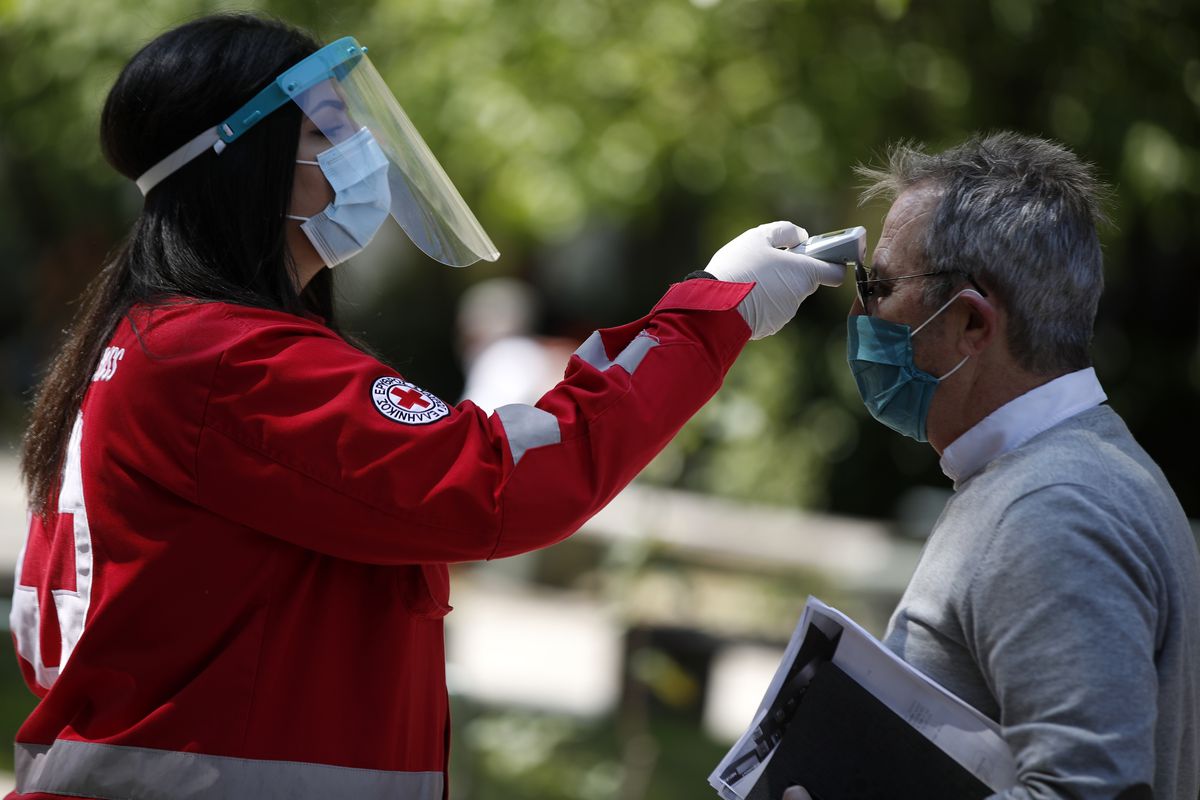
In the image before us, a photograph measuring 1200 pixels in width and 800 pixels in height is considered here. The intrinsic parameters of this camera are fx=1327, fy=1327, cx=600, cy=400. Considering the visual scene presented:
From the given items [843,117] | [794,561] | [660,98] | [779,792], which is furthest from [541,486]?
[794,561]

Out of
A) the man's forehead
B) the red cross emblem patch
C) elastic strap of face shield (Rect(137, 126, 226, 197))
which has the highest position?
elastic strap of face shield (Rect(137, 126, 226, 197))

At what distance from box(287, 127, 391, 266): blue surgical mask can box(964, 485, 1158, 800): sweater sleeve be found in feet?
3.84

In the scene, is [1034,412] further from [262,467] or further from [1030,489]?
[262,467]

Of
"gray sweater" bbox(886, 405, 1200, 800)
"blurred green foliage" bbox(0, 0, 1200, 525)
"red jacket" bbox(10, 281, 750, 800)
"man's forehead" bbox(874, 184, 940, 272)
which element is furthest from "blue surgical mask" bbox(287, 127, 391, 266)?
"blurred green foliage" bbox(0, 0, 1200, 525)

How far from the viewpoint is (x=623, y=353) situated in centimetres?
214

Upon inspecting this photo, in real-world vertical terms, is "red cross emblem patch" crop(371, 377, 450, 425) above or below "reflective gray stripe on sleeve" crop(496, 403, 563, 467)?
above

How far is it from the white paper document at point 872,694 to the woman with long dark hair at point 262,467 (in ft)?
1.27

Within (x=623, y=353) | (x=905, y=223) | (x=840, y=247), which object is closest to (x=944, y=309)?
(x=905, y=223)

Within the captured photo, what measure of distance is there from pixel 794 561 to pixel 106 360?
18.7 feet

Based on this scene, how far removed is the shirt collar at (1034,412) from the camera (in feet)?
6.41

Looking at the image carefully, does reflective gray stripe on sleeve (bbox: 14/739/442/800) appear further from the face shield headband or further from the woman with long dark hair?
the face shield headband

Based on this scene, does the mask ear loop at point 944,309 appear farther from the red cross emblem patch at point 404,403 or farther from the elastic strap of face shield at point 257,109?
the elastic strap of face shield at point 257,109

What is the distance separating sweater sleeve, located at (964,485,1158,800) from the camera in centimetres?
166

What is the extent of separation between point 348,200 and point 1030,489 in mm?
1185
